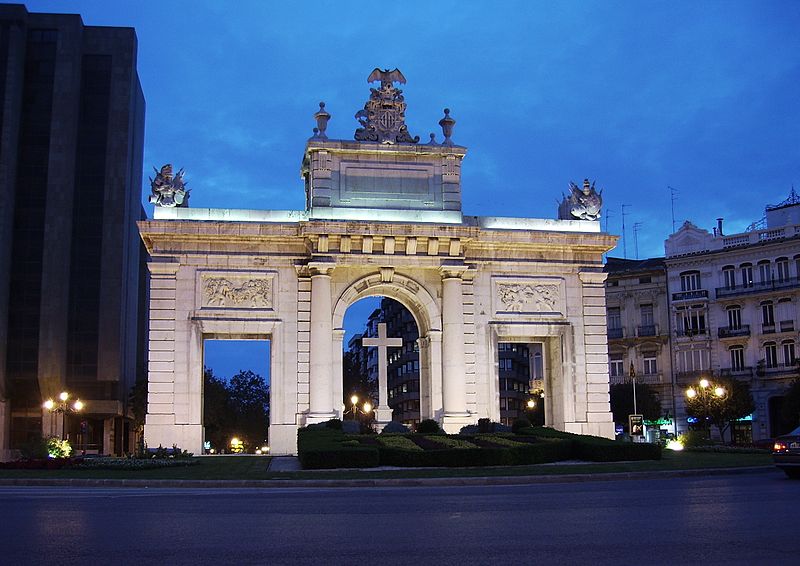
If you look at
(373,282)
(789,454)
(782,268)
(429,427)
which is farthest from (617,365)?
(789,454)

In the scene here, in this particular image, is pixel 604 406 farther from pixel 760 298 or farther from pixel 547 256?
pixel 760 298

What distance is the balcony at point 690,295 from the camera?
74.4 m

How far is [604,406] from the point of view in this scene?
156ft

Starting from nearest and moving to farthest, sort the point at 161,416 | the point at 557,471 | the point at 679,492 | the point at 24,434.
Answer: the point at 679,492, the point at 557,471, the point at 161,416, the point at 24,434

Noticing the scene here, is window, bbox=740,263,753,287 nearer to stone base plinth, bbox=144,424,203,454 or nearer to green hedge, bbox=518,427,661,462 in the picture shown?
green hedge, bbox=518,427,661,462

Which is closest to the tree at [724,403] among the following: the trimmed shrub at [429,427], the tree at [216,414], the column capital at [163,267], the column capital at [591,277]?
the column capital at [591,277]

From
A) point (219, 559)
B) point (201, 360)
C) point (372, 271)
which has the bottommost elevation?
point (219, 559)

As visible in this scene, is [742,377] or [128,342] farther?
[128,342]

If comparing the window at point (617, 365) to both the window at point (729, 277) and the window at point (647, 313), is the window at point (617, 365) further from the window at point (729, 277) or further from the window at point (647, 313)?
the window at point (729, 277)

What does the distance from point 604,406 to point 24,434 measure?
2003 inches

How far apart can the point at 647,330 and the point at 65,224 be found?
154ft

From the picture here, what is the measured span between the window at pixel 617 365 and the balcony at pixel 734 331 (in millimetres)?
8598

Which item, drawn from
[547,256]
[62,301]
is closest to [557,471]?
[547,256]

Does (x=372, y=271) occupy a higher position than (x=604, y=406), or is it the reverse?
(x=372, y=271)
